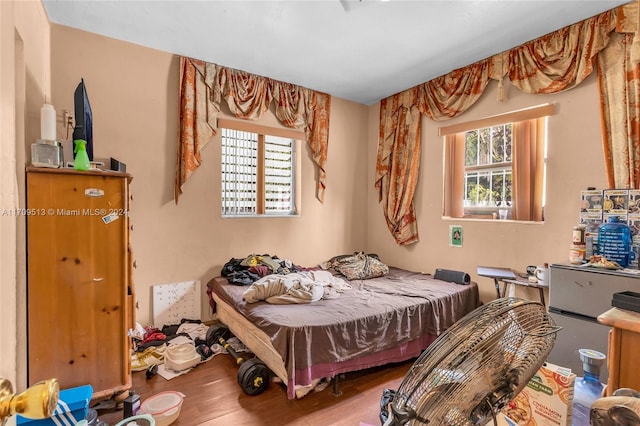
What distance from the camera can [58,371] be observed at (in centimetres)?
161

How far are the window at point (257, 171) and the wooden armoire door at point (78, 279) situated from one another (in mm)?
1581

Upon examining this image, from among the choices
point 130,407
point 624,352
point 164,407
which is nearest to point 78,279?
point 130,407

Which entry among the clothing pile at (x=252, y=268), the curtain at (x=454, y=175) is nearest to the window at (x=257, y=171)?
the clothing pile at (x=252, y=268)

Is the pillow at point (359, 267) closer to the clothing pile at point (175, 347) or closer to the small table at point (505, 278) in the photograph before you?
the small table at point (505, 278)

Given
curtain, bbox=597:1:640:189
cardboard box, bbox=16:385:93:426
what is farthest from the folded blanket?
curtain, bbox=597:1:640:189

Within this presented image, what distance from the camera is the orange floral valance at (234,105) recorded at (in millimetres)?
2934

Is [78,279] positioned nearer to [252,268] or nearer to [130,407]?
[130,407]

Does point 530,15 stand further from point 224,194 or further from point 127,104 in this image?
point 127,104

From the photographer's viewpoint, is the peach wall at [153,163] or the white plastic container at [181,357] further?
the peach wall at [153,163]

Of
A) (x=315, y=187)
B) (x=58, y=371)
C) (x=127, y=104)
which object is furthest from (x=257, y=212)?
(x=58, y=371)

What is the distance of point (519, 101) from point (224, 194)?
9.98ft

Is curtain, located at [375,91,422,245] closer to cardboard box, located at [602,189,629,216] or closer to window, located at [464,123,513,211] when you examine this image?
window, located at [464,123,513,211]

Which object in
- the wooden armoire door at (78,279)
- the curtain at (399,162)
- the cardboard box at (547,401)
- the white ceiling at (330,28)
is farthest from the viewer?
the curtain at (399,162)

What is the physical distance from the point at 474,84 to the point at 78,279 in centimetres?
357
